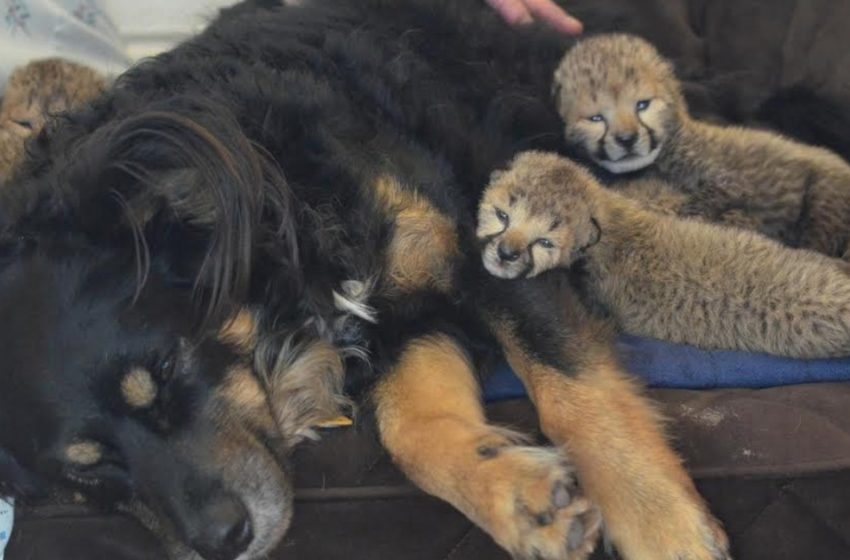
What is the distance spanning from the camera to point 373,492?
1.40 m

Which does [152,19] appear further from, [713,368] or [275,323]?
[713,368]

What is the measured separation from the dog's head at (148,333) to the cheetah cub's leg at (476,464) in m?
0.22

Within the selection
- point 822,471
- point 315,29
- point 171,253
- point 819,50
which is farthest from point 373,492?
point 819,50

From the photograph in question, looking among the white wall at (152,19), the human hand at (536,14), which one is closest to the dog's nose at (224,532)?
the human hand at (536,14)

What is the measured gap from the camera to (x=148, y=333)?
4.46ft

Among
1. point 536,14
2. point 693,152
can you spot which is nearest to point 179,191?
point 693,152

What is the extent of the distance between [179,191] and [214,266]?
14 cm

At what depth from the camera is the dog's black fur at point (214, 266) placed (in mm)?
1332

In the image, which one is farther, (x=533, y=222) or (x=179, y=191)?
(x=533, y=222)

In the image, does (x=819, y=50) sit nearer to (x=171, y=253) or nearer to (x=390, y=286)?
(x=390, y=286)

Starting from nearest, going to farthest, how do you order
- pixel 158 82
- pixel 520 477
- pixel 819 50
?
pixel 520 477
pixel 158 82
pixel 819 50

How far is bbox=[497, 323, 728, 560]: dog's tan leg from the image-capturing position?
1309mm

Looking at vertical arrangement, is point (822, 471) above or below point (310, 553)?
above

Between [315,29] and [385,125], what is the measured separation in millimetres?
351
